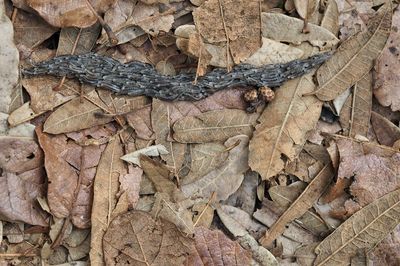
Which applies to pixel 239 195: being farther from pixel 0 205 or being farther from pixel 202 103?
pixel 0 205

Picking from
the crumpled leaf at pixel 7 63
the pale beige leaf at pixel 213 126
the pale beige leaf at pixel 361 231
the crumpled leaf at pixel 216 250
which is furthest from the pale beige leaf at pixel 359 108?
the crumpled leaf at pixel 7 63

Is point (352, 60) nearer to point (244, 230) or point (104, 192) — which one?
point (244, 230)

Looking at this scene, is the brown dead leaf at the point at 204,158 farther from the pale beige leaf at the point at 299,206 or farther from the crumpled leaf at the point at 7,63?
the crumpled leaf at the point at 7,63

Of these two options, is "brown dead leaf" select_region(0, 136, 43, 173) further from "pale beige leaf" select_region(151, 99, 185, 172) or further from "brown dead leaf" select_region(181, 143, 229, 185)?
"brown dead leaf" select_region(181, 143, 229, 185)

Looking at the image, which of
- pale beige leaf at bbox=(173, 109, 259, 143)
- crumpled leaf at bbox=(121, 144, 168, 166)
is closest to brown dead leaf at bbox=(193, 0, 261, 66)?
pale beige leaf at bbox=(173, 109, 259, 143)

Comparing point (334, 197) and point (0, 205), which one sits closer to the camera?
point (0, 205)

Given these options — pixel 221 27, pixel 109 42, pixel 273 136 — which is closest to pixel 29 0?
pixel 109 42
